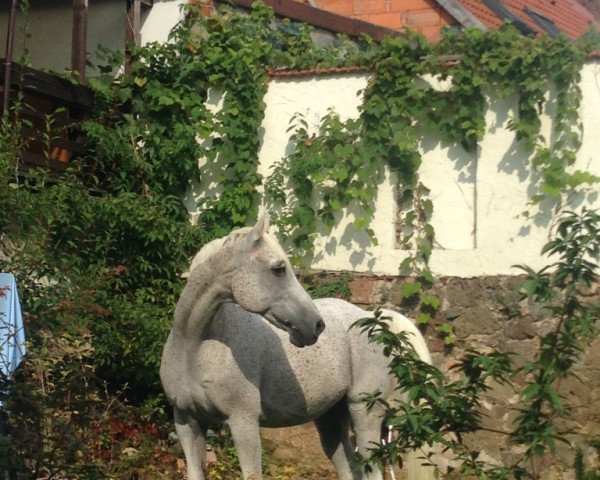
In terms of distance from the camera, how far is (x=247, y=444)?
6.14 meters

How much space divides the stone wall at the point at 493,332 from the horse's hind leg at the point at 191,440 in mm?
3224

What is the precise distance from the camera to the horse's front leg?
6117 millimetres

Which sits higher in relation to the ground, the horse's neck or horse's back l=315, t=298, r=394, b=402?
the horse's neck

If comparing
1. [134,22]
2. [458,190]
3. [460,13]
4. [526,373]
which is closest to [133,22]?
[134,22]

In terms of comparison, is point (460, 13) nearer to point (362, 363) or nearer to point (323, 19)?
point (323, 19)

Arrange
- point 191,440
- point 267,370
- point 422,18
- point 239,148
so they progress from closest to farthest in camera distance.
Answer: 1. point 191,440
2. point 267,370
3. point 239,148
4. point 422,18

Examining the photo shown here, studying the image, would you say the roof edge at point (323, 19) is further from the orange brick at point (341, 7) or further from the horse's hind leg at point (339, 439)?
the horse's hind leg at point (339, 439)

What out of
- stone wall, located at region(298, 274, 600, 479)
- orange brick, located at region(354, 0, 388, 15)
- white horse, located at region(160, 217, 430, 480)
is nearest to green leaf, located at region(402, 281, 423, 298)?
stone wall, located at region(298, 274, 600, 479)

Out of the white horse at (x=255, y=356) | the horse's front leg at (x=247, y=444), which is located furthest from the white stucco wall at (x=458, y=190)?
the horse's front leg at (x=247, y=444)

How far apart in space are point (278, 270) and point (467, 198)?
3.91 meters

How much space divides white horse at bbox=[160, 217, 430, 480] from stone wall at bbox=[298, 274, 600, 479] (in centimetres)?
225

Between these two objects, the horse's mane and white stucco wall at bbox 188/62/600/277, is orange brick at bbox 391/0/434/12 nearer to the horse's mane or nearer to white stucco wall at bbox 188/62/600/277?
white stucco wall at bbox 188/62/600/277

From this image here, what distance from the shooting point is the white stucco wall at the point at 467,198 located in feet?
29.9

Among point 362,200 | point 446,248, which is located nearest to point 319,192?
point 362,200
